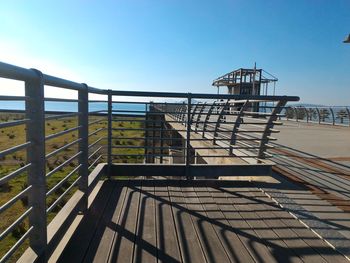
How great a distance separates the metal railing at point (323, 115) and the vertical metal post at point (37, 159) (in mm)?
15178

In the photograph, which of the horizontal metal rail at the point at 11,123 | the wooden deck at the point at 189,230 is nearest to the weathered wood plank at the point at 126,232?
the wooden deck at the point at 189,230

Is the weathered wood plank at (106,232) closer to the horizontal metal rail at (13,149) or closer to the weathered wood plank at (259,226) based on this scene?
the horizontal metal rail at (13,149)

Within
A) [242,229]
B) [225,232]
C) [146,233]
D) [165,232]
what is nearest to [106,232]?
[146,233]

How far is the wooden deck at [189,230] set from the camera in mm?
2559

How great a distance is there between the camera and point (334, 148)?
834 centimetres

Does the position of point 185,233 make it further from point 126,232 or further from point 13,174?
point 13,174

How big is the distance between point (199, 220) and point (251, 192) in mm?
1336

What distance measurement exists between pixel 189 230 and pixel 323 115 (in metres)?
17.8

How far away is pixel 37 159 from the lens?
6.92 feet

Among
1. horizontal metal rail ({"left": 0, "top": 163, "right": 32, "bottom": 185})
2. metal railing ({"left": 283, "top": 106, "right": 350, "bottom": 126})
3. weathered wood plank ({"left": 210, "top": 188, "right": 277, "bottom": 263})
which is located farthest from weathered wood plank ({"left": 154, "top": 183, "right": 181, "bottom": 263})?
metal railing ({"left": 283, "top": 106, "right": 350, "bottom": 126})

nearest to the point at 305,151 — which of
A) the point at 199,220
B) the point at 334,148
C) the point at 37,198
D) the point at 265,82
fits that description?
the point at 334,148

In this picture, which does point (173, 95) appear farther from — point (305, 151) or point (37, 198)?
point (305, 151)

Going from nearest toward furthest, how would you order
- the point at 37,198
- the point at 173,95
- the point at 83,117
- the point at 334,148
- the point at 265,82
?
the point at 37,198
the point at 83,117
the point at 173,95
the point at 334,148
the point at 265,82

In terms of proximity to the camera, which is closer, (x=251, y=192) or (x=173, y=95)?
(x=251, y=192)
